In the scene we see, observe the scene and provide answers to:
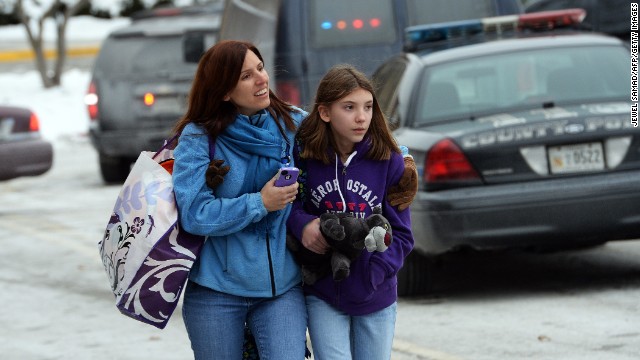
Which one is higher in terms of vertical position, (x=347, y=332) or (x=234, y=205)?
(x=234, y=205)

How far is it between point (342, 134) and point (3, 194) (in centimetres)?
1205

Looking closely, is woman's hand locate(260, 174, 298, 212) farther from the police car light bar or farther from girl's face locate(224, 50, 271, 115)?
the police car light bar

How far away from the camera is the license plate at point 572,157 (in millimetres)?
7270

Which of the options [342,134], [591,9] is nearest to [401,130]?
[342,134]

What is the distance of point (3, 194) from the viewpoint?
51.0 feet

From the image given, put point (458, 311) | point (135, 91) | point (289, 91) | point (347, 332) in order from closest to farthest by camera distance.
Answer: point (347, 332) < point (458, 311) < point (289, 91) < point (135, 91)

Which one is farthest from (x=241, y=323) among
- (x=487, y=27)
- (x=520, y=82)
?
(x=487, y=27)

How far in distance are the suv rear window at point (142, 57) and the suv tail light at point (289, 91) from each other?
493 centimetres

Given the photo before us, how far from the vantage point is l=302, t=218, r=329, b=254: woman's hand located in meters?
3.94

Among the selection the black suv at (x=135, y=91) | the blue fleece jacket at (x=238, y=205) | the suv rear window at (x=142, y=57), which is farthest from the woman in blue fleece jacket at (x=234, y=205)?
the suv rear window at (x=142, y=57)

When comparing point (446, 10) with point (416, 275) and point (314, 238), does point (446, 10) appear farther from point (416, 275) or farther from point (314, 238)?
point (314, 238)

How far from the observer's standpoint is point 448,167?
7.29 m

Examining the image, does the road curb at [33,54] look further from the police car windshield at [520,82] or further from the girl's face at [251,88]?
the girl's face at [251,88]

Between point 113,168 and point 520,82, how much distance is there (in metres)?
8.69
